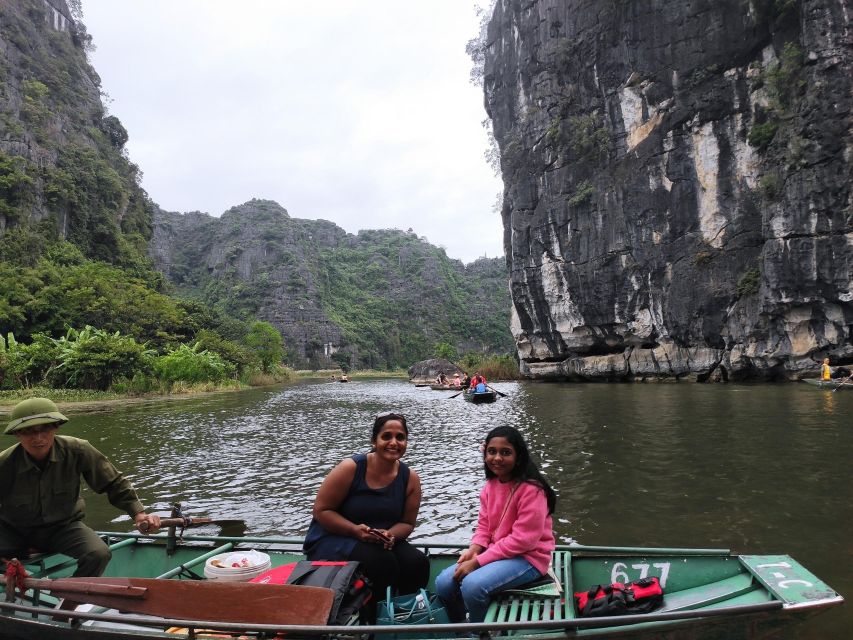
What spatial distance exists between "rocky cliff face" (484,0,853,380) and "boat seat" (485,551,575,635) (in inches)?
1055

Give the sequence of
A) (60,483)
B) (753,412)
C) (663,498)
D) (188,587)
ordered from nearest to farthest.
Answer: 1. (188,587)
2. (60,483)
3. (663,498)
4. (753,412)

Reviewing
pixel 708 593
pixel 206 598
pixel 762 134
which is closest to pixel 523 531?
pixel 708 593

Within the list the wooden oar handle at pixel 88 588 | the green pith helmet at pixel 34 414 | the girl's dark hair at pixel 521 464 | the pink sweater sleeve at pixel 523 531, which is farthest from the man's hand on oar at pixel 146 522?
the girl's dark hair at pixel 521 464

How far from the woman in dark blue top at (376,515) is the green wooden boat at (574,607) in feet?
1.50

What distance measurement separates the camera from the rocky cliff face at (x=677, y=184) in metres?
24.6

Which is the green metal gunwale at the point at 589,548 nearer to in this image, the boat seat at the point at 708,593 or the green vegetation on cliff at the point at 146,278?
the boat seat at the point at 708,593

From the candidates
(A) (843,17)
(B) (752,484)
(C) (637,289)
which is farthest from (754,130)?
(B) (752,484)

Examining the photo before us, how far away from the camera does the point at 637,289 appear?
33.7 metres

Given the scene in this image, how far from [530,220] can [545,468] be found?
32614mm

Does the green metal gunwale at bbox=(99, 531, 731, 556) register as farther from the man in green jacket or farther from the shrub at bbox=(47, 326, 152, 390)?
the shrub at bbox=(47, 326, 152, 390)

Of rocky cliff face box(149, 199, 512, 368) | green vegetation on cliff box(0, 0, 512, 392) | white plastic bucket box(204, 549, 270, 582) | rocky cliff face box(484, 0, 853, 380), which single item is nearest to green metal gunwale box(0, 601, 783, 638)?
white plastic bucket box(204, 549, 270, 582)

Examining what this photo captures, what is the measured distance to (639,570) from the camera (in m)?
3.86

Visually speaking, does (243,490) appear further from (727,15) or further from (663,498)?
(727,15)

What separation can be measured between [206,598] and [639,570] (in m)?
2.79
